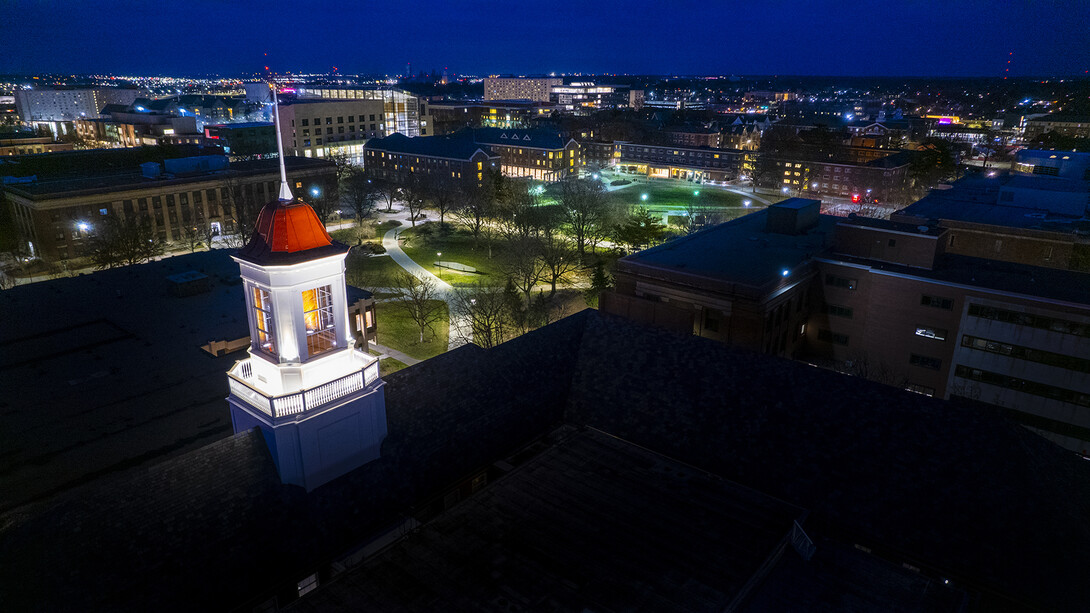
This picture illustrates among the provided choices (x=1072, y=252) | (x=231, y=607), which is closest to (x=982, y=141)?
(x=1072, y=252)

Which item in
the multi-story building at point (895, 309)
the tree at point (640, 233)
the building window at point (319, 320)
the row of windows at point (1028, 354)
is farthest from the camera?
the tree at point (640, 233)

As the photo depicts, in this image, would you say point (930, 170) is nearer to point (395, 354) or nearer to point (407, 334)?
point (407, 334)

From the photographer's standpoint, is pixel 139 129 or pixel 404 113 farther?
pixel 404 113

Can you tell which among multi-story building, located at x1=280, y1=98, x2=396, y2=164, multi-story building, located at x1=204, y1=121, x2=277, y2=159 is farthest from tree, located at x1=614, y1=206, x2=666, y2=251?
multi-story building, located at x1=280, y1=98, x2=396, y2=164

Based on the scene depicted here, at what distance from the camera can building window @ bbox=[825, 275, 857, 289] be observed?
48.5 metres

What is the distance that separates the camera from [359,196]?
92625mm

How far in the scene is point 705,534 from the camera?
Result: 1792cm

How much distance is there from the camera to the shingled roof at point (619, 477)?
15.2 meters

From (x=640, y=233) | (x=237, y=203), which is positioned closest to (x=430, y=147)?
(x=237, y=203)

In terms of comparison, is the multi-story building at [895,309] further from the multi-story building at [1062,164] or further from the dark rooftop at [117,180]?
the dark rooftop at [117,180]

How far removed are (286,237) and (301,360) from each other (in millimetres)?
3639

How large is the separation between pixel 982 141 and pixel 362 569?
219 metres

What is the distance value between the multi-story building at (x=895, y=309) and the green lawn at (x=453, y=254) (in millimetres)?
26880

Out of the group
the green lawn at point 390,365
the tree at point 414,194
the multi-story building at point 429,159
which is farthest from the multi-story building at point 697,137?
the green lawn at point 390,365
